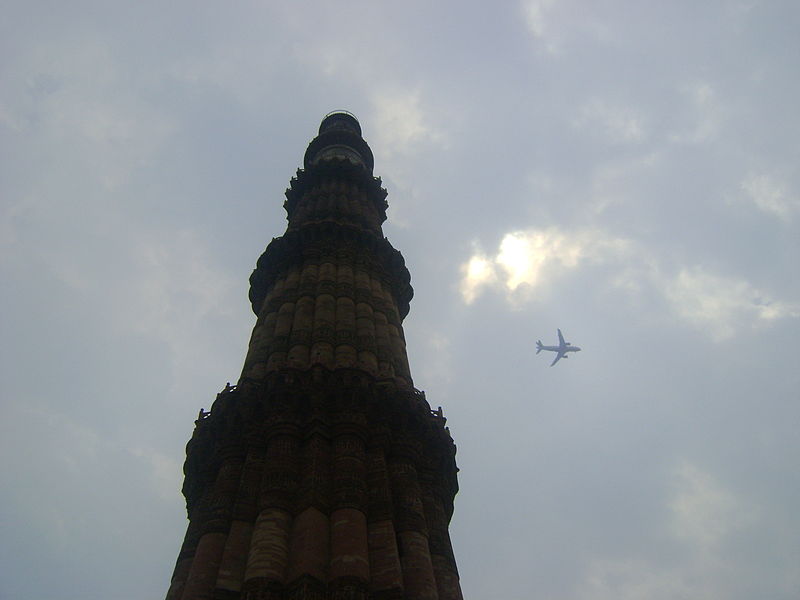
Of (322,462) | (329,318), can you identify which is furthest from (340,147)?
(322,462)

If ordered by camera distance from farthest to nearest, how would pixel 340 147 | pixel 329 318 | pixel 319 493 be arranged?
1. pixel 340 147
2. pixel 329 318
3. pixel 319 493

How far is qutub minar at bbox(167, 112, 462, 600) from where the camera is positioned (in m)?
11.5

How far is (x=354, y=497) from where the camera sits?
12875 millimetres

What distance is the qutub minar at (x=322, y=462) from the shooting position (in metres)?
11.5

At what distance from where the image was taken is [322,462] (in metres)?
13.8

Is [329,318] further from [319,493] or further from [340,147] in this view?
[340,147]

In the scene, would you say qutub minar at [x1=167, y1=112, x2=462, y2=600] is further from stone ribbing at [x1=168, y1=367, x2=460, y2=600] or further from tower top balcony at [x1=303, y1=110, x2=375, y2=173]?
tower top balcony at [x1=303, y1=110, x2=375, y2=173]

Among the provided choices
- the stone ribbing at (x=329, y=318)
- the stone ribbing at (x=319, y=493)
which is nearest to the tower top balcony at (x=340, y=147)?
the stone ribbing at (x=329, y=318)

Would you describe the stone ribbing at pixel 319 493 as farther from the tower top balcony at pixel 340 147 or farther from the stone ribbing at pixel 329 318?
the tower top balcony at pixel 340 147

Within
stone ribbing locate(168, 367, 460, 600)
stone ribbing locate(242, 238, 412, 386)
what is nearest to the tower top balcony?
stone ribbing locate(242, 238, 412, 386)

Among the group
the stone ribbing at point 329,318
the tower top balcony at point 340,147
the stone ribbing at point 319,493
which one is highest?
the tower top balcony at point 340,147

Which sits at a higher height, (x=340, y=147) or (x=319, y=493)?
(x=340, y=147)

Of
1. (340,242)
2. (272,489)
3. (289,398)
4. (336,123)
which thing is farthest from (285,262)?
(336,123)

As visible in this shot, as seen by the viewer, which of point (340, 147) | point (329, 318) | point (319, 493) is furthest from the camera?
point (340, 147)
